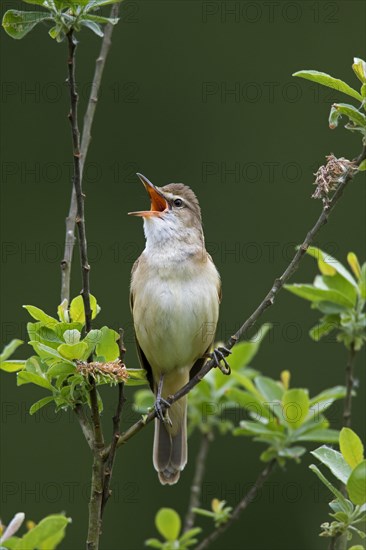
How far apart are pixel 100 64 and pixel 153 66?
5.41 meters

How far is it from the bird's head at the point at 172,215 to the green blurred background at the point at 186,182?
275cm

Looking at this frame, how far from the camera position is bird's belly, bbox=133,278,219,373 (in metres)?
4.01

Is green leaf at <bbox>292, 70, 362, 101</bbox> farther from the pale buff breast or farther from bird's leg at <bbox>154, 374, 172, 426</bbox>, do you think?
the pale buff breast

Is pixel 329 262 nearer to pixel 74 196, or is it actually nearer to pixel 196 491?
pixel 196 491

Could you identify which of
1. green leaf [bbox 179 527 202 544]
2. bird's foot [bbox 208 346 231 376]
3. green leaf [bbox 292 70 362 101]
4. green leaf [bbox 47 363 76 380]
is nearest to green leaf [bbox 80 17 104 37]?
green leaf [bbox 292 70 362 101]

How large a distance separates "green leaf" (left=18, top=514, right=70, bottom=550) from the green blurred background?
14.6 feet

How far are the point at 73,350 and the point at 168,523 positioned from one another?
1.01m

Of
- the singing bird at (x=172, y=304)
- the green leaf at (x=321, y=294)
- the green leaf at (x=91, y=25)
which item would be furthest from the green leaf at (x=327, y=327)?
the green leaf at (x=91, y=25)

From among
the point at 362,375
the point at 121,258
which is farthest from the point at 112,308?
the point at 362,375

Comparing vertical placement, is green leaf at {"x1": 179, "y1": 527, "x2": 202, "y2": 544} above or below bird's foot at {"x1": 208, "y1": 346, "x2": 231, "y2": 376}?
below

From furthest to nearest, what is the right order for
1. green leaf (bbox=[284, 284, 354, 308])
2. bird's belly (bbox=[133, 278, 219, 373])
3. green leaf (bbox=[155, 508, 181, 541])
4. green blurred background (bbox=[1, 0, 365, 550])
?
1. green blurred background (bbox=[1, 0, 365, 550])
2. bird's belly (bbox=[133, 278, 219, 373])
3. green leaf (bbox=[284, 284, 354, 308])
4. green leaf (bbox=[155, 508, 181, 541])

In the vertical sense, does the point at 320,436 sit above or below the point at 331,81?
below

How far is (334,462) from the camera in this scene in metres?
2.64

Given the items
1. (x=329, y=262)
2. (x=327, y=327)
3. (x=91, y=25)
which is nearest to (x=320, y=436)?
(x=327, y=327)
